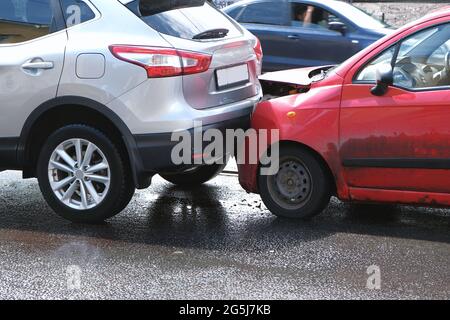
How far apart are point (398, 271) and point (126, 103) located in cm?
220

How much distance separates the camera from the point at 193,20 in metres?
5.85

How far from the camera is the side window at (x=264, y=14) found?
39.2 ft

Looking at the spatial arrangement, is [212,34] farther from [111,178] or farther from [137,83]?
[111,178]

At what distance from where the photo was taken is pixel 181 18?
577 cm

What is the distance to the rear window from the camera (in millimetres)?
5602

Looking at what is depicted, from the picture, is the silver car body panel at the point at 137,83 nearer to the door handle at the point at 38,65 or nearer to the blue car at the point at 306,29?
the door handle at the point at 38,65

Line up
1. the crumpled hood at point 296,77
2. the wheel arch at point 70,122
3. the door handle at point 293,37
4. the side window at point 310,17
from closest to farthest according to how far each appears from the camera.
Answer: the wheel arch at point 70,122
the crumpled hood at point 296,77
the side window at point 310,17
the door handle at point 293,37

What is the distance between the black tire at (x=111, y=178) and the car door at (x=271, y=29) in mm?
6497

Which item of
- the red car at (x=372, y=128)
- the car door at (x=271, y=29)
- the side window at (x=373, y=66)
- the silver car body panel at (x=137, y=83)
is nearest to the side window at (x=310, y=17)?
the car door at (x=271, y=29)

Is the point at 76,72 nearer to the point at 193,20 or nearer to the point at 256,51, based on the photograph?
the point at 193,20

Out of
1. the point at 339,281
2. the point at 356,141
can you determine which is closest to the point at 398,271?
the point at 339,281

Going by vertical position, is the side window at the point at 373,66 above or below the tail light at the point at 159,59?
below

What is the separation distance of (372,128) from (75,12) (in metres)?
2.33

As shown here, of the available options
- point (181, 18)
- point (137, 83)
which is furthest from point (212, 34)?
point (137, 83)
